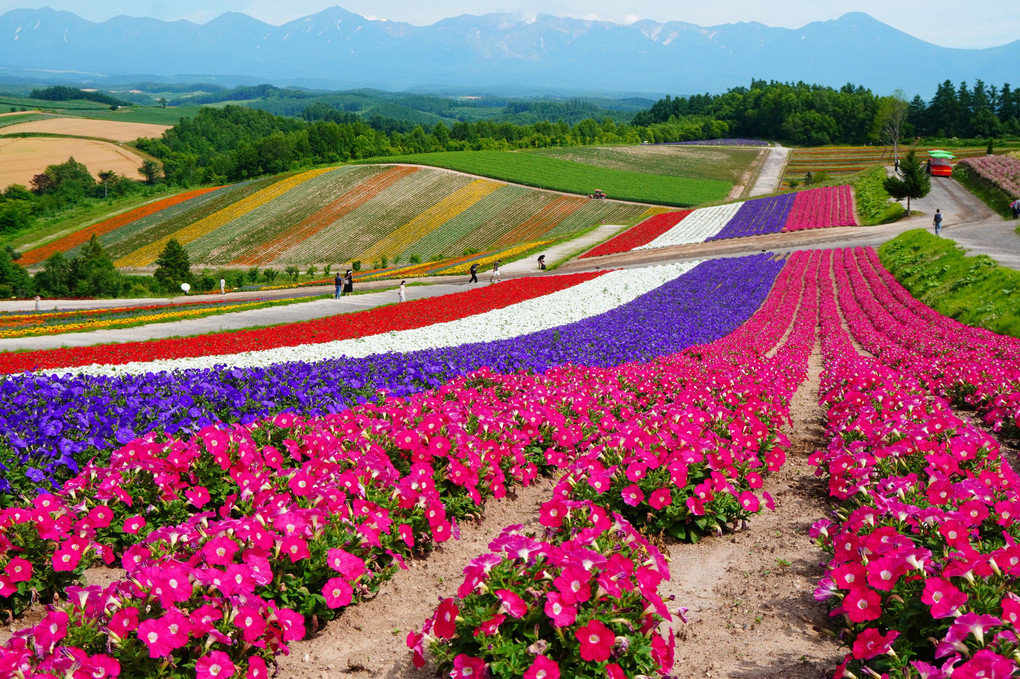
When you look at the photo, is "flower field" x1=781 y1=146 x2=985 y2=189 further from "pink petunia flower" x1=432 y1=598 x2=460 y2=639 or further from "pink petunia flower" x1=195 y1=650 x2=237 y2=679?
"pink petunia flower" x1=195 y1=650 x2=237 y2=679

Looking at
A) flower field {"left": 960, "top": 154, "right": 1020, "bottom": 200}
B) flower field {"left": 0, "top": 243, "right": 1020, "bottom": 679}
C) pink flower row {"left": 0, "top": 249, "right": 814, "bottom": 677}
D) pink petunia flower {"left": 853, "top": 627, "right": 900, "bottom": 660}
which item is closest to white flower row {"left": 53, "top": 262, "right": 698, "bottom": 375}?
A: flower field {"left": 0, "top": 243, "right": 1020, "bottom": 679}

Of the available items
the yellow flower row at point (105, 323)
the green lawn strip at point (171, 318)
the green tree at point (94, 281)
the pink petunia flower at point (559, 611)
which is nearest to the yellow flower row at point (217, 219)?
the green tree at point (94, 281)

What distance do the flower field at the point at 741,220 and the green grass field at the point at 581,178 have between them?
37.2 ft

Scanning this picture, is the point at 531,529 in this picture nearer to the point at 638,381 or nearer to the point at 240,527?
the point at 240,527

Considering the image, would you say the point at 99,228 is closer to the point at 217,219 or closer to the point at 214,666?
the point at 217,219

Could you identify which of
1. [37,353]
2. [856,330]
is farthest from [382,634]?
[856,330]

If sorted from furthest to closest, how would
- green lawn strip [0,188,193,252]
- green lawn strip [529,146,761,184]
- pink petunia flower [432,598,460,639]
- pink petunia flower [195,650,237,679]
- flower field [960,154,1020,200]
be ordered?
green lawn strip [529,146,761,184] → green lawn strip [0,188,193,252] → flower field [960,154,1020,200] → pink petunia flower [432,598,460,639] → pink petunia flower [195,650,237,679]

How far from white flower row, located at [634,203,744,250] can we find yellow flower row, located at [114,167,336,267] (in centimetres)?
5325

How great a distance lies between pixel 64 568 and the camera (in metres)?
6.15

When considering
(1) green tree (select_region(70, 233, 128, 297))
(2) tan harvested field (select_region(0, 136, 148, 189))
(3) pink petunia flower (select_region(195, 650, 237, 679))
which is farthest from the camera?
(2) tan harvested field (select_region(0, 136, 148, 189))

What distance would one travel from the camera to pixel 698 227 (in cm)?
7056

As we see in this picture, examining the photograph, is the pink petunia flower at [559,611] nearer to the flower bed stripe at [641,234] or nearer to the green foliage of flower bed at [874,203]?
the flower bed stripe at [641,234]

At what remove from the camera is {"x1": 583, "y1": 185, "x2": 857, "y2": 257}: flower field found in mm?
63750

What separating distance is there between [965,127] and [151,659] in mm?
154958
